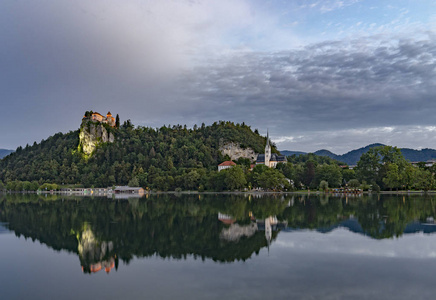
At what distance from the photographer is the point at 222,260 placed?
20.8m

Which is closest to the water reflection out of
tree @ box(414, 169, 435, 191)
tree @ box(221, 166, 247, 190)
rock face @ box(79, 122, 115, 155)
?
tree @ box(414, 169, 435, 191)

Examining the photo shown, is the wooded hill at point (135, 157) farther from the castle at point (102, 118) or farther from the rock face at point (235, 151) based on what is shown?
the castle at point (102, 118)

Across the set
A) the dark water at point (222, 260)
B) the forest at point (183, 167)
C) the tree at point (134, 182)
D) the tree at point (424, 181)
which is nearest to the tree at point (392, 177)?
the forest at point (183, 167)

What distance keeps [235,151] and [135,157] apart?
4517cm

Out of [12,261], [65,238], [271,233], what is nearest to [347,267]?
[271,233]

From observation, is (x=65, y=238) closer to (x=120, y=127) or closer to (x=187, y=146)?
(x=187, y=146)

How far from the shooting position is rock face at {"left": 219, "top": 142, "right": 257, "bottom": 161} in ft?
541

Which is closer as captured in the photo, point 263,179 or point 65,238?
point 65,238

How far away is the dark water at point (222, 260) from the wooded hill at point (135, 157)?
86.6 m

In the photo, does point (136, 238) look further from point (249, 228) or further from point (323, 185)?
point (323, 185)

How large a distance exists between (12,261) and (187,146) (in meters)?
136

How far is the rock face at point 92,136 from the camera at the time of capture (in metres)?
165

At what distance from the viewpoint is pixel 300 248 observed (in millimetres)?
23938

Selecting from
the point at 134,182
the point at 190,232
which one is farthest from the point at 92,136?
the point at 190,232
